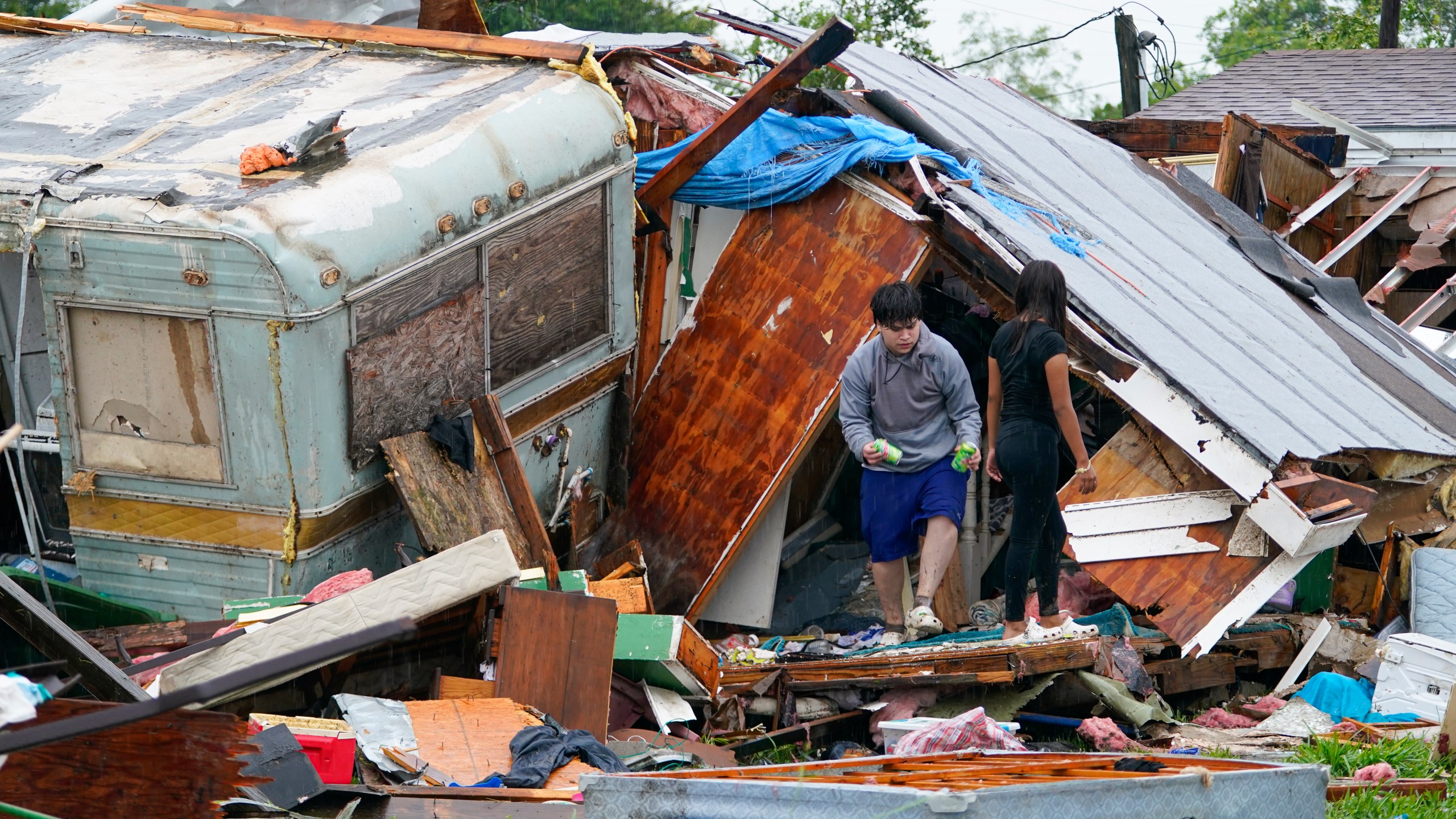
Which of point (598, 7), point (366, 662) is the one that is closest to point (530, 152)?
point (366, 662)

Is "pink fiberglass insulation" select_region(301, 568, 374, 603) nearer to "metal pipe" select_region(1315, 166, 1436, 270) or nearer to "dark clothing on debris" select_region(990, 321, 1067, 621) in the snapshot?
"dark clothing on debris" select_region(990, 321, 1067, 621)

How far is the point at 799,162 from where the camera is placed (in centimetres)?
823

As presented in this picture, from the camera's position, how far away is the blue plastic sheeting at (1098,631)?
677cm

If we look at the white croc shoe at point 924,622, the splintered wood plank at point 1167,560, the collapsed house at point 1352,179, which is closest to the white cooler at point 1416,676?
the splintered wood plank at point 1167,560

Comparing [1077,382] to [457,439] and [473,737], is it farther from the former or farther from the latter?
[473,737]

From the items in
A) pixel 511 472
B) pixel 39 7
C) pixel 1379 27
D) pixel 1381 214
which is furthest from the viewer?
pixel 1379 27

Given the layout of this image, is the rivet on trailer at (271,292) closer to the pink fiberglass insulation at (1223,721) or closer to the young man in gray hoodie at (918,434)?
the young man in gray hoodie at (918,434)

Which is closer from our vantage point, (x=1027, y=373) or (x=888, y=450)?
(x=1027, y=373)

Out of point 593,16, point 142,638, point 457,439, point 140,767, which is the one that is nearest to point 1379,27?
point 593,16

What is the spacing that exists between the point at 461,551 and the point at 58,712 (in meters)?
2.12

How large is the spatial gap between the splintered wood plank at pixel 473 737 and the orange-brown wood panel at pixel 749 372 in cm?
228

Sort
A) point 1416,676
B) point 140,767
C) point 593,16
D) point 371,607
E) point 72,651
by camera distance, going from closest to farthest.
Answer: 1. point 140,767
2. point 72,651
3. point 371,607
4. point 1416,676
5. point 593,16

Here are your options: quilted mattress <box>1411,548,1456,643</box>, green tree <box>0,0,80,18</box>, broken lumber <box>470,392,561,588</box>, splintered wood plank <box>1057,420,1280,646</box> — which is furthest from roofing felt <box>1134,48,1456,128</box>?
green tree <box>0,0,80,18</box>

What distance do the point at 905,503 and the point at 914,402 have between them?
0.49 m
